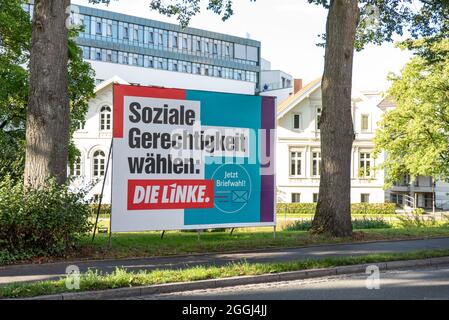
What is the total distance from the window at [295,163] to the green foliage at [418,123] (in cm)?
1545

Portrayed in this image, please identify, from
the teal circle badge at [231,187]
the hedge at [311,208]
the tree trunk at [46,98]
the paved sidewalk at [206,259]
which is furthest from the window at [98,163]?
the tree trunk at [46,98]

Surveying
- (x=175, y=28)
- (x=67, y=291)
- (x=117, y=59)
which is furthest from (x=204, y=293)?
(x=175, y=28)

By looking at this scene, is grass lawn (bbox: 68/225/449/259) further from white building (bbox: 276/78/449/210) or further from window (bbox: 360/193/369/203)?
window (bbox: 360/193/369/203)

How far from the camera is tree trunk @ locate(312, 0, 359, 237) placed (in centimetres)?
1788

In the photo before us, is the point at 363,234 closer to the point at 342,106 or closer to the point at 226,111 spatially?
the point at 342,106

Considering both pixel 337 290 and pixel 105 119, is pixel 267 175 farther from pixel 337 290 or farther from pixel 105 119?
pixel 105 119

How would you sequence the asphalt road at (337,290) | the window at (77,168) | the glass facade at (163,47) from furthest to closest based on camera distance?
the glass facade at (163,47)
the window at (77,168)
the asphalt road at (337,290)

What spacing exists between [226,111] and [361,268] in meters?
6.54

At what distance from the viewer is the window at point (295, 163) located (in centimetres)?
5938

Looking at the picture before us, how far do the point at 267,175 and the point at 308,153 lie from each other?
42.2 metres

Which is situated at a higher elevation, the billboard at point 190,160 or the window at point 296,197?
the billboard at point 190,160

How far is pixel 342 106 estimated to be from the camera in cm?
1791

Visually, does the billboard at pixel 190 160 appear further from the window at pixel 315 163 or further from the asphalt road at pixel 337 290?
the window at pixel 315 163

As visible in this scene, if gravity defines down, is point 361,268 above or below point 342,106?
below
